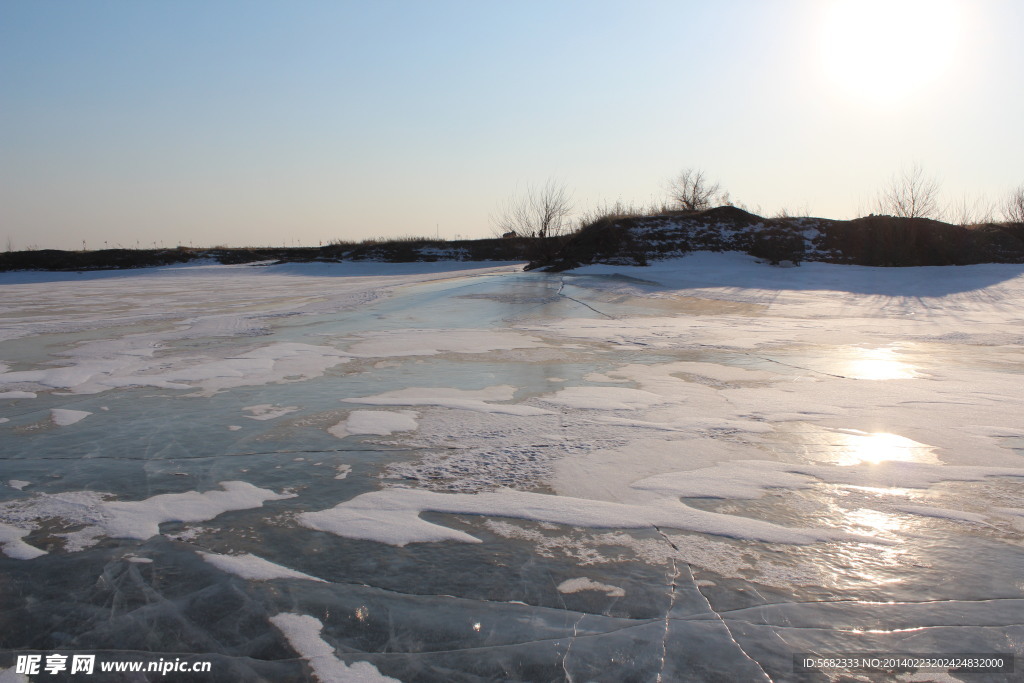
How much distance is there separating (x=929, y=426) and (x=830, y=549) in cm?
194

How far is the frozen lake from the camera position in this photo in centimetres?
185

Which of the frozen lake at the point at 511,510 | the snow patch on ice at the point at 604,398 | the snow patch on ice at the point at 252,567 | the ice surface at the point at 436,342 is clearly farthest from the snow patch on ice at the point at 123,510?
the ice surface at the point at 436,342

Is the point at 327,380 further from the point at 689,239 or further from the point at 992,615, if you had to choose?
the point at 689,239

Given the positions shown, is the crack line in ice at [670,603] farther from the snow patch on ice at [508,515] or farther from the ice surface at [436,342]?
the ice surface at [436,342]

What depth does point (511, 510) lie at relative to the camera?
106 inches

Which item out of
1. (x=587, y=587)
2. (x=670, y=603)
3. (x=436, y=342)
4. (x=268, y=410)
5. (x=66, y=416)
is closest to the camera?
(x=670, y=603)

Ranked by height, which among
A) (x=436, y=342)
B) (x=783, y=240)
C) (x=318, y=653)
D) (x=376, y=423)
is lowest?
(x=318, y=653)

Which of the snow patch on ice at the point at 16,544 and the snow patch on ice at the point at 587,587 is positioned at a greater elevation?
the snow patch on ice at the point at 16,544

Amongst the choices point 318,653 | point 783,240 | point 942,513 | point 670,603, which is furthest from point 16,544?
point 783,240

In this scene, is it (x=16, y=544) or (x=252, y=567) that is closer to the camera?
(x=252, y=567)

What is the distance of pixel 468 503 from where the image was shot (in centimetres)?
276

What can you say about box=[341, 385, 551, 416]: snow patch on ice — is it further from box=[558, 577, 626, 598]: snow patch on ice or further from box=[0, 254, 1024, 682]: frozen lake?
box=[558, 577, 626, 598]: snow patch on ice

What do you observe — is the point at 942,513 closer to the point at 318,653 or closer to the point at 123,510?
the point at 318,653

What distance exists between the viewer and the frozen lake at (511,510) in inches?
72.7
